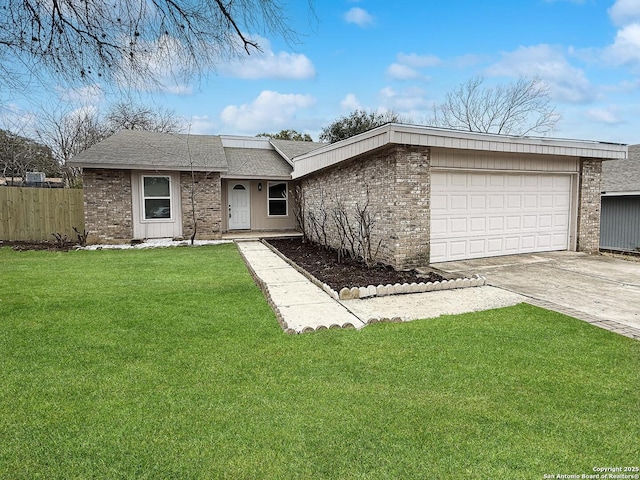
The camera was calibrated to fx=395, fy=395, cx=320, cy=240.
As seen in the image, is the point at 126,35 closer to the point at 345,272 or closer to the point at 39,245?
the point at 345,272

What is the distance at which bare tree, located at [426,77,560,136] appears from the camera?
73.9 ft

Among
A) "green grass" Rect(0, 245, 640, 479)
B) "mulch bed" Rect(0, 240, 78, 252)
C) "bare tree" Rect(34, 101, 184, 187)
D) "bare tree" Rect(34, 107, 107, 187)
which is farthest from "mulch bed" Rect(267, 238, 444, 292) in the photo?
"bare tree" Rect(34, 107, 107, 187)

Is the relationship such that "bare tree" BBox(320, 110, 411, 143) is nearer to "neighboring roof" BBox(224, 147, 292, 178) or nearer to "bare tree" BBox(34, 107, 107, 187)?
"neighboring roof" BBox(224, 147, 292, 178)

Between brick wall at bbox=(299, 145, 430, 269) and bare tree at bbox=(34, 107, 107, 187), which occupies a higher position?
bare tree at bbox=(34, 107, 107, 187)

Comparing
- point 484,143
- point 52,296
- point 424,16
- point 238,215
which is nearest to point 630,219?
point 484,143

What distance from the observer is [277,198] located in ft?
53.6

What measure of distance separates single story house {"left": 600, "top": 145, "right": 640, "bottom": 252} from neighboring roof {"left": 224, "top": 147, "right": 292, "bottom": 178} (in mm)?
12117

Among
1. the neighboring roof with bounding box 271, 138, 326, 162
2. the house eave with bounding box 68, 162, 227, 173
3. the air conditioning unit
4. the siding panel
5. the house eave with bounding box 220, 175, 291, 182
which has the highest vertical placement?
the neighboring roof with bounding box 271, 138, 326, 162

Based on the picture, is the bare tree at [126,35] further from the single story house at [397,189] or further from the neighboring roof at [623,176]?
the neighboring roof at [623,176]

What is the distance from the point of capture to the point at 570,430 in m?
2.53

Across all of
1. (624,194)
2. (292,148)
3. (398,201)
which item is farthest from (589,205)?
(292,148)

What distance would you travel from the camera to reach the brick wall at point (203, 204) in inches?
534

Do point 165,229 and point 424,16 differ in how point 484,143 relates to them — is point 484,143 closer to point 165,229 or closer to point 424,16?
point 424,16

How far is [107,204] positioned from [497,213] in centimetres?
1156
